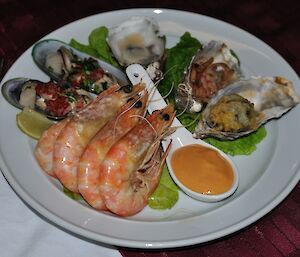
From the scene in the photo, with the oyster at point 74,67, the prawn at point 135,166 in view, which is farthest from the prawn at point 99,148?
the oyster at point 74,67

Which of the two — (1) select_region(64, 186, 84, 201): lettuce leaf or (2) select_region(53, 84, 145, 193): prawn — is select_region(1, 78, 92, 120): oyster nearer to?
(2) select_region(53, 84, 145, 193): prawn

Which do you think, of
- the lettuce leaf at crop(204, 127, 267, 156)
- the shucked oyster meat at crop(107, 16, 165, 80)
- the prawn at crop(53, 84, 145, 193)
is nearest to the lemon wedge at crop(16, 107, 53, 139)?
the prawn at crop(53, 84, 145, 193)

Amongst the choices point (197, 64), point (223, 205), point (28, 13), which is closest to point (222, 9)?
point (197, 64)

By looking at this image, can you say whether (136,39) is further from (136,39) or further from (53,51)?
(53,51)

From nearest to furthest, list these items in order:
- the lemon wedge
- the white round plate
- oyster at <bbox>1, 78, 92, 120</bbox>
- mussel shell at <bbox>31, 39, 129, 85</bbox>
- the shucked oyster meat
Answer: the white round plate → the lemon wedge → oyster at <bbox>1, 78, 92, 120</bbox> → mussel shell at <bbox>31, 39, 129, 85</bbox> → the shucked oyster meat

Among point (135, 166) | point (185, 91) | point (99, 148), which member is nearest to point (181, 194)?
point (135, 166)

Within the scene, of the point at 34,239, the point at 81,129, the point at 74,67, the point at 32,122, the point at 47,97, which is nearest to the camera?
the point at 34,239
